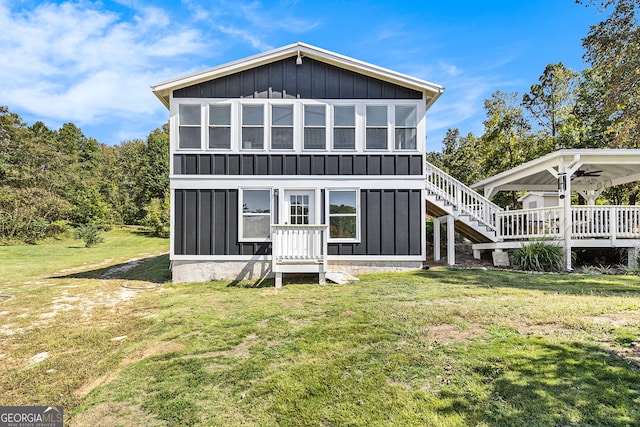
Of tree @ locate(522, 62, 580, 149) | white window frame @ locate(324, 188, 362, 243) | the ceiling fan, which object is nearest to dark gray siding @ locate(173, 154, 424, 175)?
white window frame @ locate(324, 188, 362, 243)

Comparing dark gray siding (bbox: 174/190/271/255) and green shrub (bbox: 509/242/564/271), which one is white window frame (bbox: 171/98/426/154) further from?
green shrub (bbox: 509/242/564/271)

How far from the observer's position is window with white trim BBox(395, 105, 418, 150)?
10023mm

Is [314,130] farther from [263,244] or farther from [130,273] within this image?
[130,273]

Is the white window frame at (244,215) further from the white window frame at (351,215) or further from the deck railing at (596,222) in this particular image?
the deck railing at (596,222)

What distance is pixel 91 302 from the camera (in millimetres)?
7441

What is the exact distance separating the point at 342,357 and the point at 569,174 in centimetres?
951

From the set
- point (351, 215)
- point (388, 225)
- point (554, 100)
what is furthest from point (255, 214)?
point (554, 100)

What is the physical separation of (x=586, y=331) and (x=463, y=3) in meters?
13.8

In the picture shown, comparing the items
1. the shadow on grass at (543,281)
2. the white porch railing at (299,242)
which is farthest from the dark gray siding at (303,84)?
the shadow on grass at (543,281)

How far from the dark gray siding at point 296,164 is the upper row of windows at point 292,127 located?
0.30 meters

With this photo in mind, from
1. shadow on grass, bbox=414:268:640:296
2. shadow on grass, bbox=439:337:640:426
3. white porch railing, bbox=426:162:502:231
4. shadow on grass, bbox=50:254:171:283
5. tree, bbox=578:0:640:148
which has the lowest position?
shadow on grass, bbox=50:254:171:283

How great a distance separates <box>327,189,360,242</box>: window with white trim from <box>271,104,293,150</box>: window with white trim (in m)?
1.96

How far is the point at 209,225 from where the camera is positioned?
970cm

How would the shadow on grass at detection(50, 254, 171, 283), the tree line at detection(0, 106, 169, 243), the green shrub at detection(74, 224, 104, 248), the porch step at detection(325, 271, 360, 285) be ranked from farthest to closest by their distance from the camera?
1. the tree line at detection(0, 106, 169, 243)
2. the green shrub at detection(74, 224, 104, 248)
3. the shadow on grass at detection(50, 254, 171, 283)
4. the porch step at detection(325, 271, 360, 285)
